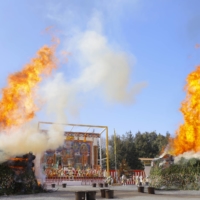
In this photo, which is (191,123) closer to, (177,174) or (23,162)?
(177,174)

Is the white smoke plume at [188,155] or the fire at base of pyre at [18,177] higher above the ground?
the white smoke plume at [188,155]

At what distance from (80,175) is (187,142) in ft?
64.6

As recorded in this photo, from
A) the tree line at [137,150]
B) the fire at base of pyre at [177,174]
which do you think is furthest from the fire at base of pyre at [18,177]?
the tree line at [137,150]

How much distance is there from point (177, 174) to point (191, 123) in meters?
5.38

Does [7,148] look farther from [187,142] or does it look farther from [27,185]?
[187,142]

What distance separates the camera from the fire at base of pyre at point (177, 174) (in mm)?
23969

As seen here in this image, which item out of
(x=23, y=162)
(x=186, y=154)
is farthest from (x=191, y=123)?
(x=23, y=162)

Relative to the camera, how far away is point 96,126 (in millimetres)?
46312

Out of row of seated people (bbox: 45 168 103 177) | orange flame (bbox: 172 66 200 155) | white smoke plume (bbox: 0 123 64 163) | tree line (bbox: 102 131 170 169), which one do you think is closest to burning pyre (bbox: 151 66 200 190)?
orange flame (bbox: 172 66 200 155)

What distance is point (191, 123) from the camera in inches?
1071

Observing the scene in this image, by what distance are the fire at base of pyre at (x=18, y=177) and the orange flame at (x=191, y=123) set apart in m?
14.0

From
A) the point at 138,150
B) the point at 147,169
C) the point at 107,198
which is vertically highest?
the point at 138,150

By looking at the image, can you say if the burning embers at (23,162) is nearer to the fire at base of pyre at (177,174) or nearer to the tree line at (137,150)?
the fire at base of pyre at (177,174)

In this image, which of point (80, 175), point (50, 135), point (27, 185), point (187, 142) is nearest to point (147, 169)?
point (80, 175)
